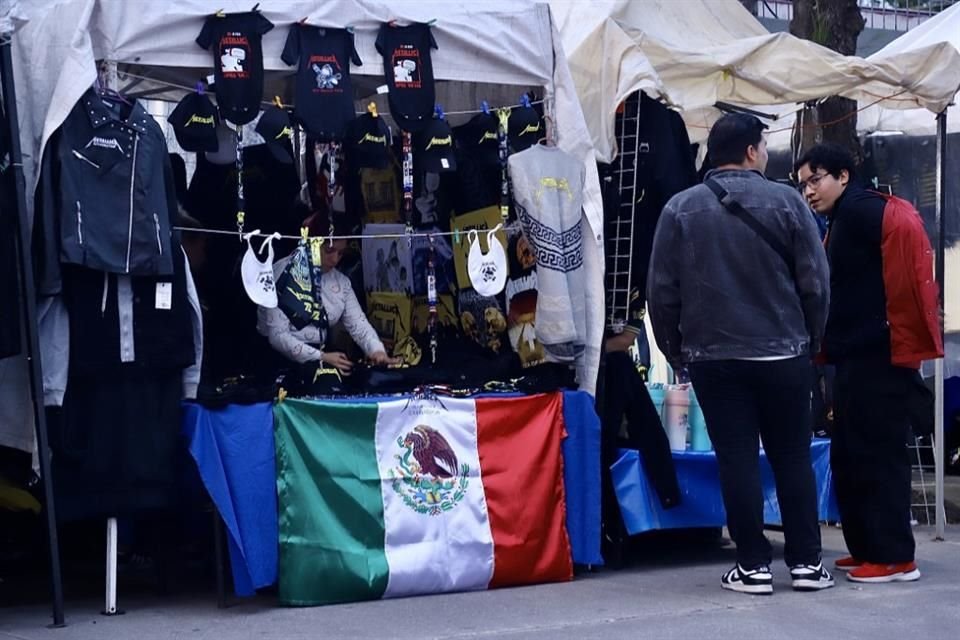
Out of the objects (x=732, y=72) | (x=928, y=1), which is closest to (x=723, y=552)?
(x=732, y=72)

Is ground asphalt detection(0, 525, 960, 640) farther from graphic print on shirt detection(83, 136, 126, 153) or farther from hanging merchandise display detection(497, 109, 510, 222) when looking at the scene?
graphic print on shirt detection(83, 136, 126, 153)

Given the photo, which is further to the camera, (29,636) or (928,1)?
(928,1)

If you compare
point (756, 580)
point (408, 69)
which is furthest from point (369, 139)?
point (756, 580)

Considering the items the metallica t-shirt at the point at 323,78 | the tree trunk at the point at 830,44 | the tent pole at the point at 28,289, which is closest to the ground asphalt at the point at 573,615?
Result: the tent pole at the point at 28,289

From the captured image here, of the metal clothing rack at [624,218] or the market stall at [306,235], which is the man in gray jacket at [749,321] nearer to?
the market stall at [306,235]

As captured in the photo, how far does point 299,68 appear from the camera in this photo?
634 cm

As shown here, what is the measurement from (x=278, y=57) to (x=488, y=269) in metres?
1.35

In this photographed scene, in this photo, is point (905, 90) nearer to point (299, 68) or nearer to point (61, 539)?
point (299, 68)

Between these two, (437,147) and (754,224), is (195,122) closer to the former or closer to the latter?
(437,147)

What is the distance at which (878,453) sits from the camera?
6.29 m

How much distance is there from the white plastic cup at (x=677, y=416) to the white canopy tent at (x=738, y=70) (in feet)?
4.13

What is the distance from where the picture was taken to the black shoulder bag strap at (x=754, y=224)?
5.84m

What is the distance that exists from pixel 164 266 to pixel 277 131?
0.92 metres

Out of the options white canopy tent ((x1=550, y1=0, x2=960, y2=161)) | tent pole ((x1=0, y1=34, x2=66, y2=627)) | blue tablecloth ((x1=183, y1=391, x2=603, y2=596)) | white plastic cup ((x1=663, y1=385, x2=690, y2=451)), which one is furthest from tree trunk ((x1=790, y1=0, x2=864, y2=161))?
tent pole ((x1=0, y1=34, x2=66, y2=627))
